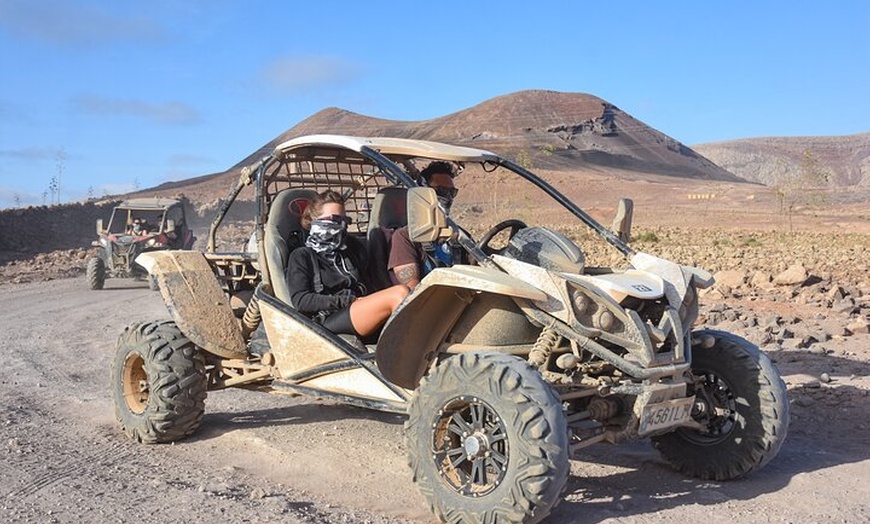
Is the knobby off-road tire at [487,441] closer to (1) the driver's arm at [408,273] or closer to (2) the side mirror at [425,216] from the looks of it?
(2) the side mirror at [425,216]

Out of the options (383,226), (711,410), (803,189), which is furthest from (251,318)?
(803,189)

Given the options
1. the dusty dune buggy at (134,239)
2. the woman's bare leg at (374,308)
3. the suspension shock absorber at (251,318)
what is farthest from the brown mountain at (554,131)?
the woman's bare leg at (374,308)

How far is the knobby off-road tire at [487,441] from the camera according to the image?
4.15 metres

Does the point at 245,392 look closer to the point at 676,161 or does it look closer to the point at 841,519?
the point at 841,519

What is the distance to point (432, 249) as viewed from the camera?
5.47 meters

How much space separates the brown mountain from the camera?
364ft

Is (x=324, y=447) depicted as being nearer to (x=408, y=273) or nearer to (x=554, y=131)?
(x=408, y=273)

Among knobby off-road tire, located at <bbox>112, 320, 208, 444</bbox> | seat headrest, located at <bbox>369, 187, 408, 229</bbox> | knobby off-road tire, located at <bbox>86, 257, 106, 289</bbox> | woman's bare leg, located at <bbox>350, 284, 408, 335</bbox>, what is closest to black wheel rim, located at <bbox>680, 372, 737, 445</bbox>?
woman's bare leg, located at <bbox>350, 284, 408, 335</bbox>

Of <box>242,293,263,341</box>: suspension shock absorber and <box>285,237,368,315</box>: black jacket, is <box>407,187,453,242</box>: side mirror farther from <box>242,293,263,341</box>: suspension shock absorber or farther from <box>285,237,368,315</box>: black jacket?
<box>242,293,263,341</box>: suspension shock absorber

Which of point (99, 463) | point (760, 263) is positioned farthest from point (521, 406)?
point (760, 263)

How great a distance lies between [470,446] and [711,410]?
1761 millimetres

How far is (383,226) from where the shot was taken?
5918mm

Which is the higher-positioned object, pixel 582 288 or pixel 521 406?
pixel 582 288

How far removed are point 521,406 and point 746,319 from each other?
25.5ft
